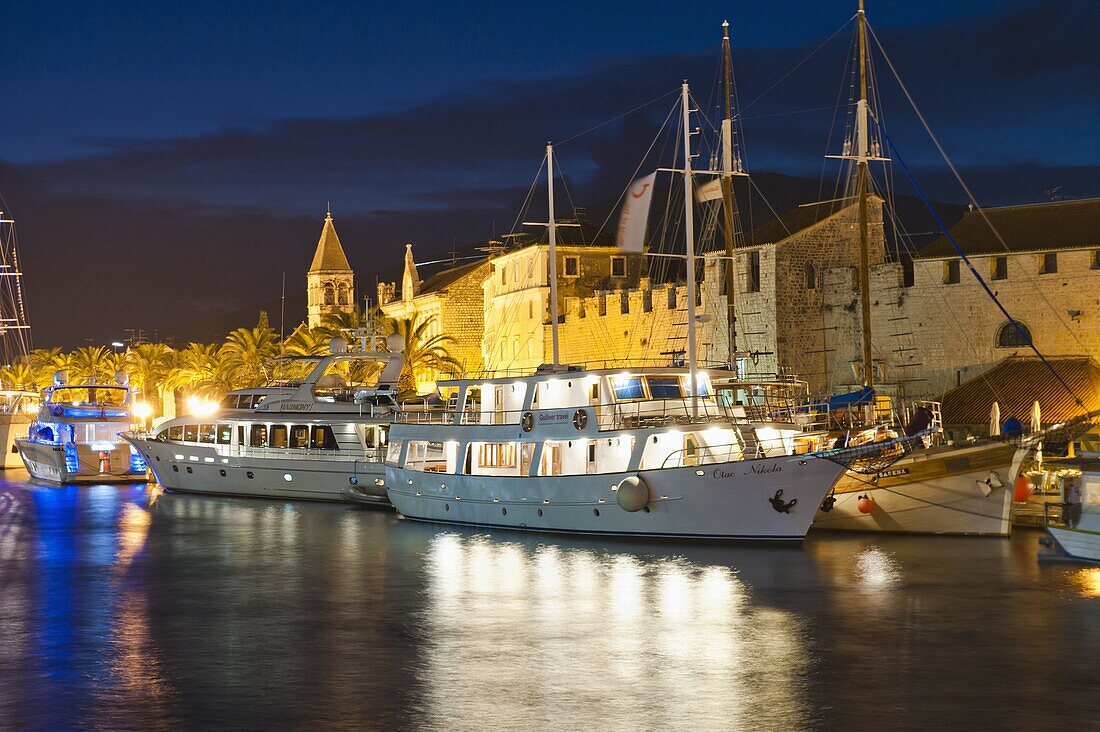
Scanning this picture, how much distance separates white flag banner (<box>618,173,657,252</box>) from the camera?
3278cm

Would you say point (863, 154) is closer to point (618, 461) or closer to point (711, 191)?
point (711, 191)

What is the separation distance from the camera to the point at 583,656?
59.6 feet

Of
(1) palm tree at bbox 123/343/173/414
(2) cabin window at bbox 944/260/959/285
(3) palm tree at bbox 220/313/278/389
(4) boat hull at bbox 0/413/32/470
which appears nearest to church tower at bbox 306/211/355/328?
(1) palm tree at bbox 123/343/173/414

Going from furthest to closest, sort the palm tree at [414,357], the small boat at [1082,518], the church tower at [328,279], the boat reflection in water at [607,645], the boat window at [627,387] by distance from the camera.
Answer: the church tower at [328,279] → the palm tree at [414,357] → the boat window at [627,387] → the small boat at [1082,518] → the boat reflection in water at [607,645]

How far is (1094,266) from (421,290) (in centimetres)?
5334

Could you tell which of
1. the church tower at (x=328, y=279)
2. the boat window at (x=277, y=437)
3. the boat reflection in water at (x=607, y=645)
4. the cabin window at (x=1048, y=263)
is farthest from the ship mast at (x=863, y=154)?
the church tower at (x=328, y=279)

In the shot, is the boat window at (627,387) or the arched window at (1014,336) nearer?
the boat window at (627,387)

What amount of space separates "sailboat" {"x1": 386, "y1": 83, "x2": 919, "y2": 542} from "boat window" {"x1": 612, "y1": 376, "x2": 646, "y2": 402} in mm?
32

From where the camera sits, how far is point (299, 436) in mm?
42438

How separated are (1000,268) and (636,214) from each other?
1600 cm

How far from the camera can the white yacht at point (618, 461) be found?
1101 inches

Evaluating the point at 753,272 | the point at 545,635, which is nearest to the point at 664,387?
the point at 545,635

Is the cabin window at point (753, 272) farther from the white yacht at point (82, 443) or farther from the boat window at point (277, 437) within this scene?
the white yacht at point (82, 443)

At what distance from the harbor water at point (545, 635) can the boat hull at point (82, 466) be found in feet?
66.1
